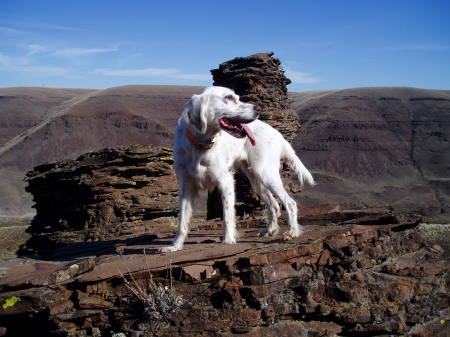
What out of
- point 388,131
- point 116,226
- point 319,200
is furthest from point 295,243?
point 388,131

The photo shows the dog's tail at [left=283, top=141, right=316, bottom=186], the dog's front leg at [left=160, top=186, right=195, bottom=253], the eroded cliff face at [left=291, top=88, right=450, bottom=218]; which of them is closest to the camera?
A: the dog's front leg at [left=160, top=186, right=195, bottom=253]

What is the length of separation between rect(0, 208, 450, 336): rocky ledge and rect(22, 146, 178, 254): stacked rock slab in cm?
736

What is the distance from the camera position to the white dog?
549cm

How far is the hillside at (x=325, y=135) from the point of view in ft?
186

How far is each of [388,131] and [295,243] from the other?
75134 millimetres

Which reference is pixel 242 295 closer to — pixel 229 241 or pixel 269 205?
pixel 229 241

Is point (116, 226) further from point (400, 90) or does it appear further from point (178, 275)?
point (400, 90)

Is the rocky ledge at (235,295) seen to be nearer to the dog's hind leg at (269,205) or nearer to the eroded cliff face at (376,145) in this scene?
the dog's hind leg at (269,205)

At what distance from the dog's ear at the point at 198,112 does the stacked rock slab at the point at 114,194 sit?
25.1ft

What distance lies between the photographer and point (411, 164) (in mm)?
65375

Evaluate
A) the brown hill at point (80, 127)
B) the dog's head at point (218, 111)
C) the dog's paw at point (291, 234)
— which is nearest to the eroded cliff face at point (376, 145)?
the brown hill at point (80, 127)

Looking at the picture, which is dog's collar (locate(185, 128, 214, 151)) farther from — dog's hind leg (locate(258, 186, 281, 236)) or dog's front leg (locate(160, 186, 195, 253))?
dog's hind leg (locate(258, 186, 281, 236))

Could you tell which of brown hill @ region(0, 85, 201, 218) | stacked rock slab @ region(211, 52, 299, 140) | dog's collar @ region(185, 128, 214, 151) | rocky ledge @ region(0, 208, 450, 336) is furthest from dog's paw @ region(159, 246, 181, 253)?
brown hill @ region(0, 85, 201, 218)

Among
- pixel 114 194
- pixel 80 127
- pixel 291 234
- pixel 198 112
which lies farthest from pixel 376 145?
pixel 198 112
